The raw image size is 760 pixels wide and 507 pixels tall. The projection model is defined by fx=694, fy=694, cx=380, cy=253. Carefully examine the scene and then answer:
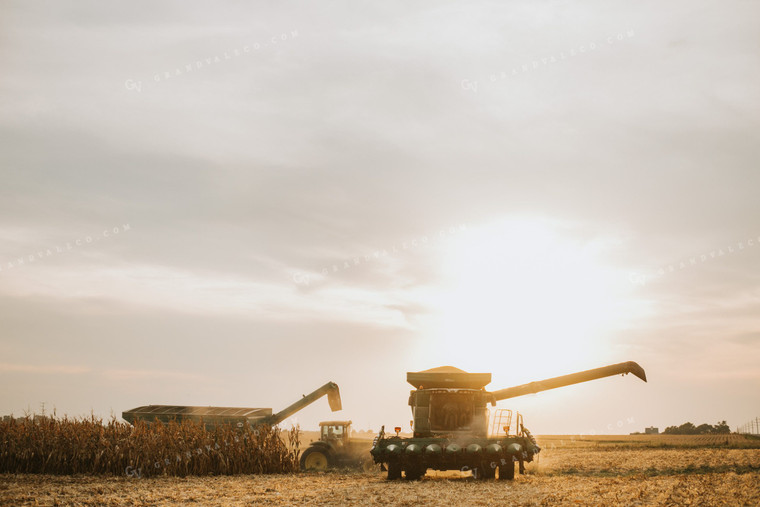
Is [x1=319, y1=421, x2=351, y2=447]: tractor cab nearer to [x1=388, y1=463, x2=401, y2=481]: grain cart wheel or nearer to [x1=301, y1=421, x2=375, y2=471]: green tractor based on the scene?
[x1=301, y1=421, x2=375, y2=471]: green tractor

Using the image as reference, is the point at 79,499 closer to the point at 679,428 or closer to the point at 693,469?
the point at 693,469

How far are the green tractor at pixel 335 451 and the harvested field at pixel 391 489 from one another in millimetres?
2962

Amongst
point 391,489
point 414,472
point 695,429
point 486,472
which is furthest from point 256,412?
point 695,429

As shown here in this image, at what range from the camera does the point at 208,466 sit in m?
26.6

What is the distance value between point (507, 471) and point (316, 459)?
9807mm

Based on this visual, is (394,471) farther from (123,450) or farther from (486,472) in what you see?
(123,450)

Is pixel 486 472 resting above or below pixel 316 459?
above

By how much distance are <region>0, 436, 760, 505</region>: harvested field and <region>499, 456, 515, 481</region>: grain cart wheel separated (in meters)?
0.63

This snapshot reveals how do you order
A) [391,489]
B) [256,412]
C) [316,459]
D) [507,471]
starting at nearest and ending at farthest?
1. [391,489]
2. [507,471]
3. [316,459]
4. [256,412]

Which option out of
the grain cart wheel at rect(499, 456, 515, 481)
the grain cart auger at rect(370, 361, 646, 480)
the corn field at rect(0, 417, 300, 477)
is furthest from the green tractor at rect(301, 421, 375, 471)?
the grain cart wheel at rect(499, 456, 515, 481)

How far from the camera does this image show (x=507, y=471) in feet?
78.6

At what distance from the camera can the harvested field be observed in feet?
59.3

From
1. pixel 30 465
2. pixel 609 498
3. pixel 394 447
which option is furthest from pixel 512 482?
pixel 30 465

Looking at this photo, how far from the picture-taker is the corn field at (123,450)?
84.7 feet
